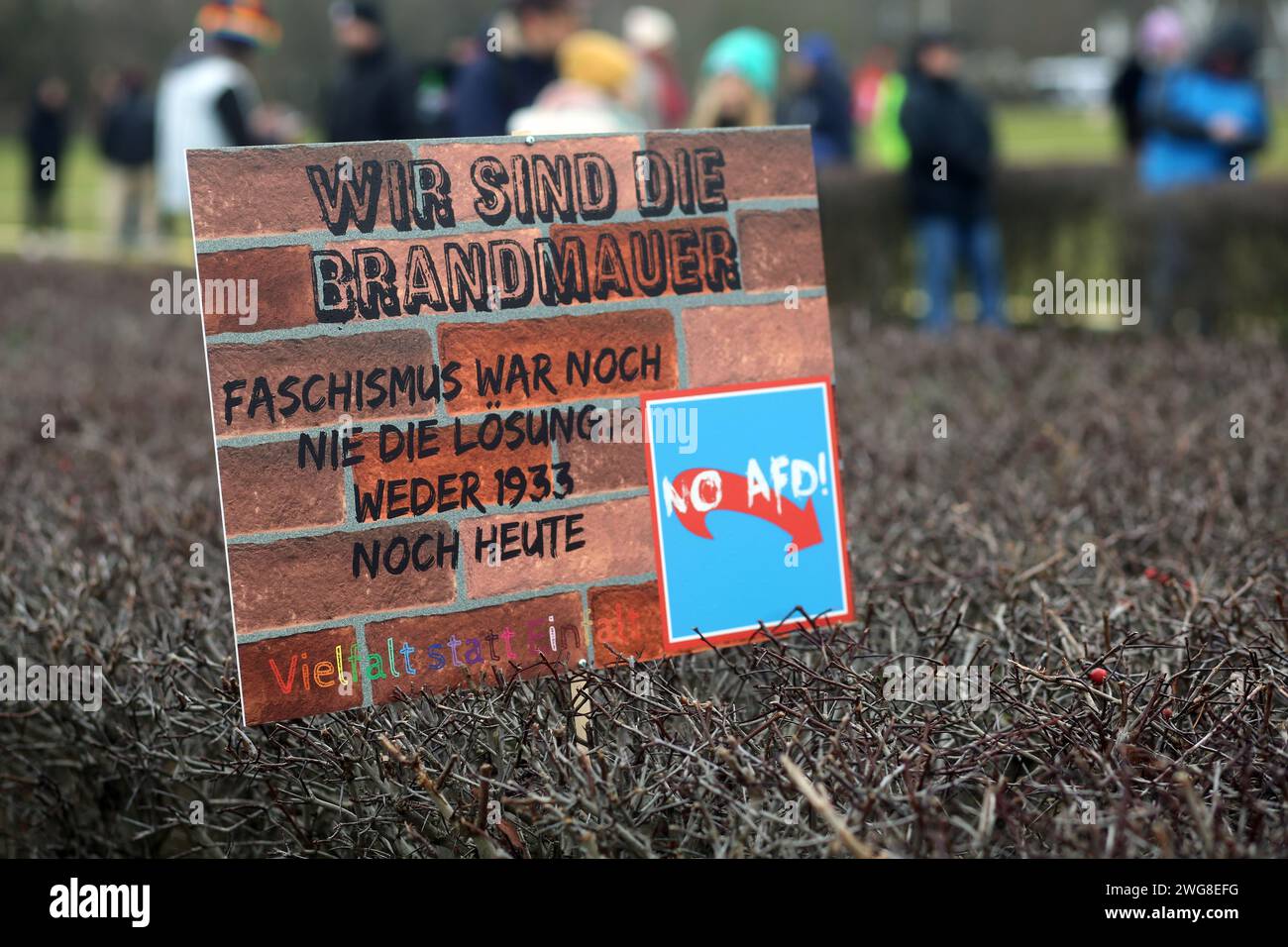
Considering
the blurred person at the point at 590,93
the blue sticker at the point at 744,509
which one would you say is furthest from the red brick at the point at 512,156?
the blurred person at the point at 590,93

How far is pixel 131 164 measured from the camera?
16.7m

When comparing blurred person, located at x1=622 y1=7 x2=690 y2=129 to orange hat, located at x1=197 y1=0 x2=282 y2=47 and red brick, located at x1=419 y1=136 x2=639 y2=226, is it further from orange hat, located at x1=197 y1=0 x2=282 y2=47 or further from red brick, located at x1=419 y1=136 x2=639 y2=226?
red brick, located at x1=419 y1=136 x2=639 y2=226

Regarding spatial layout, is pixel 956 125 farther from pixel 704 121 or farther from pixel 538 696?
pixel 538 696

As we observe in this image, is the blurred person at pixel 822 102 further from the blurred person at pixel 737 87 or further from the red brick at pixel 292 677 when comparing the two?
the red brick at pixel 292 677

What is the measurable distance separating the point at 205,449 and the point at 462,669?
8.36 ft

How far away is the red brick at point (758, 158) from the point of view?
2785 millimetres

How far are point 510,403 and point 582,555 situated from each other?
285 millimetres

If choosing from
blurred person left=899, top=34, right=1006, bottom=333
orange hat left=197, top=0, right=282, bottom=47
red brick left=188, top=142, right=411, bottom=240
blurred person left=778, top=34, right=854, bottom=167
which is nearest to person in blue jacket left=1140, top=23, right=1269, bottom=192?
blurred person left=899, top=34, right=1006, bottom=333

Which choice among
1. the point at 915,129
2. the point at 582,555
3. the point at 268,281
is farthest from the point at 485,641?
the point at 915,129

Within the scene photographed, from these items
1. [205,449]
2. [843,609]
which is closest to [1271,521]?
[843,609]

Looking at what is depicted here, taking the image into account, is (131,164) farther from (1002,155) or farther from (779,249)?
(779,249)

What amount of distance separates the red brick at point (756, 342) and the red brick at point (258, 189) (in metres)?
0.64

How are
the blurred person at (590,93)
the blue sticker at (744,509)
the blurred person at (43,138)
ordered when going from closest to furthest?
the blue sticker at (744,509), the blurred person at (590,93), the blurred person at (43,138)

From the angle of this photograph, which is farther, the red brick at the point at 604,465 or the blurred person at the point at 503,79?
the blurred person at the point at 503,79
